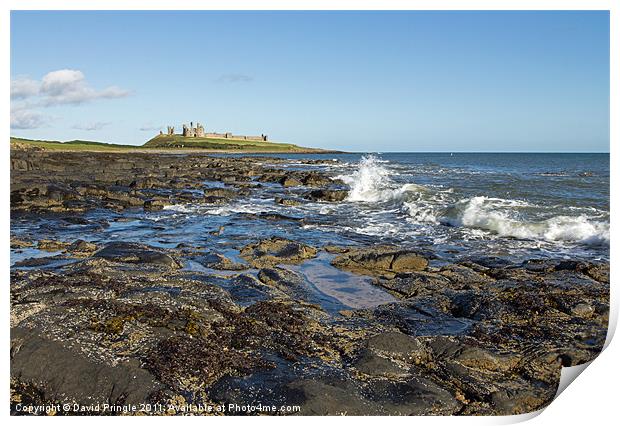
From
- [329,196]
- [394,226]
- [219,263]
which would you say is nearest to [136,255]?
[219,263]

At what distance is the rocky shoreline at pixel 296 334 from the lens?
5301 mm

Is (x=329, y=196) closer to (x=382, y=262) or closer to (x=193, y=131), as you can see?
(x=382, y=262)

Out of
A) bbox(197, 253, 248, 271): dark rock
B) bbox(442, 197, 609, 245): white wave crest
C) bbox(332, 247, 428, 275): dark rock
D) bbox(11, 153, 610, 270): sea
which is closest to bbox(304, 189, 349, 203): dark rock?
bbox(11, 153, 610, 270): sea

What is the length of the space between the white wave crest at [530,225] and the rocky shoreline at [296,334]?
4.19 metres

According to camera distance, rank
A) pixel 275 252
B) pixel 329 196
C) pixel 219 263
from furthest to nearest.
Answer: pixel 329 196 → pixel 275 252 → pixel 219 263

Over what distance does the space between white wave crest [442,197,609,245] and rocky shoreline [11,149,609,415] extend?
4188 millimetres

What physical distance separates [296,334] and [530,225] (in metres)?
12.6

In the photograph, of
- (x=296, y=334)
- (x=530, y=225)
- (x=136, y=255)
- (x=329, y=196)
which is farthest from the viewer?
(x=329, y=196)

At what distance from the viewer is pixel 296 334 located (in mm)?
7027

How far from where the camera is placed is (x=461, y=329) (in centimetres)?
748

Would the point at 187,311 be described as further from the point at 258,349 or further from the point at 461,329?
the point at 461,329

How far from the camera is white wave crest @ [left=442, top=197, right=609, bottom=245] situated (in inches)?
595

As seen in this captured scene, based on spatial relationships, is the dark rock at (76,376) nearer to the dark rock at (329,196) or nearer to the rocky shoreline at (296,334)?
the rocky shoreline at (296,334)
